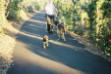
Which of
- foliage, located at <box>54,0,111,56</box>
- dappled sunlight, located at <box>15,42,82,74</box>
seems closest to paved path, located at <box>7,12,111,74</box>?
dappled sunlight, located at <box>15,42,82,74</box>

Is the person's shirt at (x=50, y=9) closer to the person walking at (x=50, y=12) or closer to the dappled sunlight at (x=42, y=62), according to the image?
the person walking at (x=50, y=12)

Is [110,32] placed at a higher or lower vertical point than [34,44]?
higher

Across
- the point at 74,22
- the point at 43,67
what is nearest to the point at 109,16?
the point at 43,67

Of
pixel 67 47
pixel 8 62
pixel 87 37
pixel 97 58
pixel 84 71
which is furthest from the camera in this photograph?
pixel 87 37

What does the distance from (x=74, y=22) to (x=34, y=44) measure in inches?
→ 308

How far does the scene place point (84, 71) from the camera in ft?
40.0

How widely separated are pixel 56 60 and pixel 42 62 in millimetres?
716

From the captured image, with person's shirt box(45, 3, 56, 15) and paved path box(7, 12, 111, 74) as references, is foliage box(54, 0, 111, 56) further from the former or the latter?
person's shirt box(45, 3, 56, 15)

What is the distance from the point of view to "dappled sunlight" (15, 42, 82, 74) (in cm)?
1218

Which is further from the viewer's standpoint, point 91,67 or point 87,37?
point 87,37

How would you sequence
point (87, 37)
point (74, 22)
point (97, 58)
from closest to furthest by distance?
point (97, 58) → point (87, 37) → point (74, 22)

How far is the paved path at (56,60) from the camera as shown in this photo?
40.1ft

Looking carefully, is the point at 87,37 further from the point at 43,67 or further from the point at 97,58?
the point at 43,67

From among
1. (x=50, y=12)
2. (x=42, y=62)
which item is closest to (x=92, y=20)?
(x=50, y=12)
